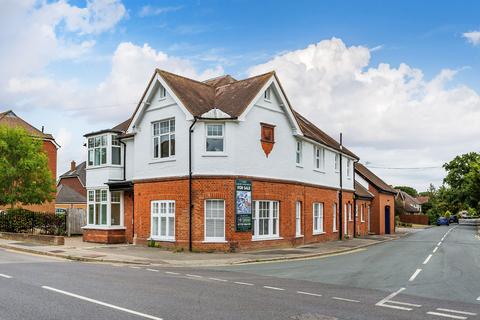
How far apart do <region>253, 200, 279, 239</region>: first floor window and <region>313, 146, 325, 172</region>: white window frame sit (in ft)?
20.5

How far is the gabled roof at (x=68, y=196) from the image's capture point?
60.3 m

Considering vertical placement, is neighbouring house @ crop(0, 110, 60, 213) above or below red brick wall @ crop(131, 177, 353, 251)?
above

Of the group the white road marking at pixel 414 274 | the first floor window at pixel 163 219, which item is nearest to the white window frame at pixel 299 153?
the first floor window at pixel 163 219

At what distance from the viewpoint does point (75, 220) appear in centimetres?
3256

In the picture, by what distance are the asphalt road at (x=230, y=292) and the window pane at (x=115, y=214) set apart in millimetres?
9544

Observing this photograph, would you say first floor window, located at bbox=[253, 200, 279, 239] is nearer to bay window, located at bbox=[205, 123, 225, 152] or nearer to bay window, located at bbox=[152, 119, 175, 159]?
bay window, located at bbox=[205, 123, 225, 152]

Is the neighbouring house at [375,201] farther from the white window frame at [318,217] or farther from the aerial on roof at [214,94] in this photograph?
the aerial on roof at [214,94]

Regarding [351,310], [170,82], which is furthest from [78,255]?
[351,310]

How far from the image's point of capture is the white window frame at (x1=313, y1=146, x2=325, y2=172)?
3066 centimetres

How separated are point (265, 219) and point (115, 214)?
8947mm

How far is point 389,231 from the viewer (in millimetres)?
46281

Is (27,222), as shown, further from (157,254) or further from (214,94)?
(214,94)

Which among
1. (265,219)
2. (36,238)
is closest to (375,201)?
(265,219)

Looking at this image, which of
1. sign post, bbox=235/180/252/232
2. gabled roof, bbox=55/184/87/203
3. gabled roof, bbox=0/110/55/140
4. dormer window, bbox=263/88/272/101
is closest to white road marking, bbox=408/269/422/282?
sign post, bbox=235/180/252/232
